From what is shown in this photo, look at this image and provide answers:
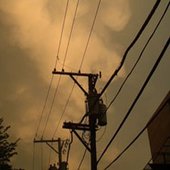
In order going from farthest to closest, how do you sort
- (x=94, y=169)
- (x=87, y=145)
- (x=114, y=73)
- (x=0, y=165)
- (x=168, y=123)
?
1. (x=168, y=123)
2. (x=0, y=165)
3. (x=87, y=145)
4. (x=94, y=169)
5. (x=114, y=73)

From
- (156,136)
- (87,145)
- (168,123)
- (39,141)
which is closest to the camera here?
(87,145)

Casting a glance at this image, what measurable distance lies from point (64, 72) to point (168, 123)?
16940 millimetres

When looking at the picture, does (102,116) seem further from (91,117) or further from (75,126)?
(75,126)

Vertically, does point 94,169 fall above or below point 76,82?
below

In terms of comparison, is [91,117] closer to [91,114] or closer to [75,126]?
[91,114]

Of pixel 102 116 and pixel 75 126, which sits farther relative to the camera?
pixel 75 126

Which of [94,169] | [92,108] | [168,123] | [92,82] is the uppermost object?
[168,123]

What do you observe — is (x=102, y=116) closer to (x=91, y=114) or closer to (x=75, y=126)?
(x=91, y=114)

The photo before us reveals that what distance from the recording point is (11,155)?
30.7m

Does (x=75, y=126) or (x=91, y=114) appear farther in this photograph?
(x=75, y=126)

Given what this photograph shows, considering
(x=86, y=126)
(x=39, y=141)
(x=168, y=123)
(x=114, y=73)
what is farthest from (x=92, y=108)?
(x=39, y=141)

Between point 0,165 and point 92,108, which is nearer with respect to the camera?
point 92,108

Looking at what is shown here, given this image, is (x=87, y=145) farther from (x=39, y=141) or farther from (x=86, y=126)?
(x=39, y=141)

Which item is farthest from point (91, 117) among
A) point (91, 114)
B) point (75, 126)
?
point (75, 126)
